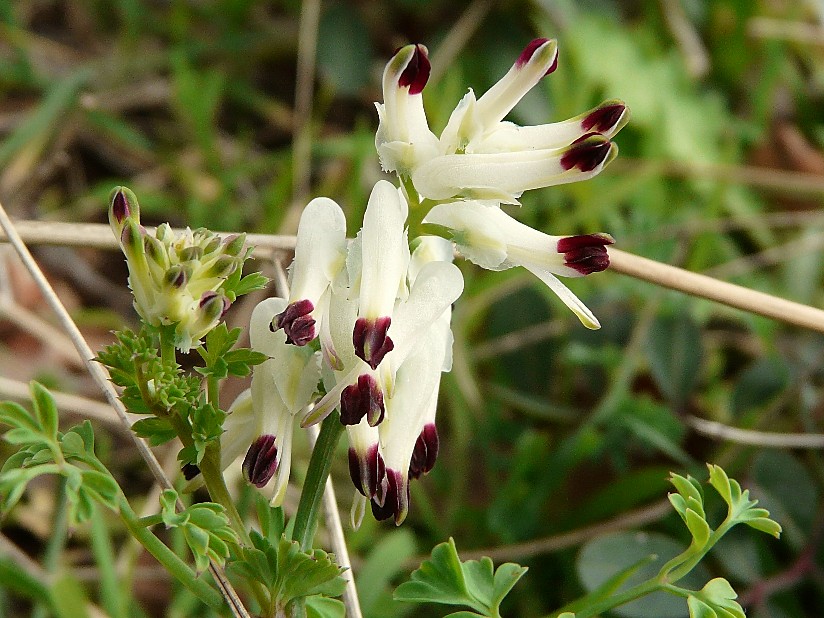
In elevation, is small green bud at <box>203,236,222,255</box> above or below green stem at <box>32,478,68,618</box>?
below

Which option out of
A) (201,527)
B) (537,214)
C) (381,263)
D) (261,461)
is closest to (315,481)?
(261,461)

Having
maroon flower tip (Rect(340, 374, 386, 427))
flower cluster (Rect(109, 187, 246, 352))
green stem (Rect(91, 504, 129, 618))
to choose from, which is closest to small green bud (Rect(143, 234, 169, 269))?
flower cluster (Rect(109, 187, 246, 352))

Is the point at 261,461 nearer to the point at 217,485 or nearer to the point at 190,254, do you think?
the point at 217,485

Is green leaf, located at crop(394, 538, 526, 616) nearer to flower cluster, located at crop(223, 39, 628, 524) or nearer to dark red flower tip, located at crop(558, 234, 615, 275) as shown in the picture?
flower cluster, located at crop(223, 39, 628, 524)

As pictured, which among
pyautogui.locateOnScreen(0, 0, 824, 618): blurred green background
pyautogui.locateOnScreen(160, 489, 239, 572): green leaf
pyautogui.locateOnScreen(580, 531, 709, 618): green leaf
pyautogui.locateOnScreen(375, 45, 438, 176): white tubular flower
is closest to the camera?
pyautogui.locateOnScreen(160, 489, 239, 572): green leaf

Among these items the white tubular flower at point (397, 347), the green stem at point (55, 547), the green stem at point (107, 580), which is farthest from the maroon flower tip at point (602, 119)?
the green stem at point (55, 547)
